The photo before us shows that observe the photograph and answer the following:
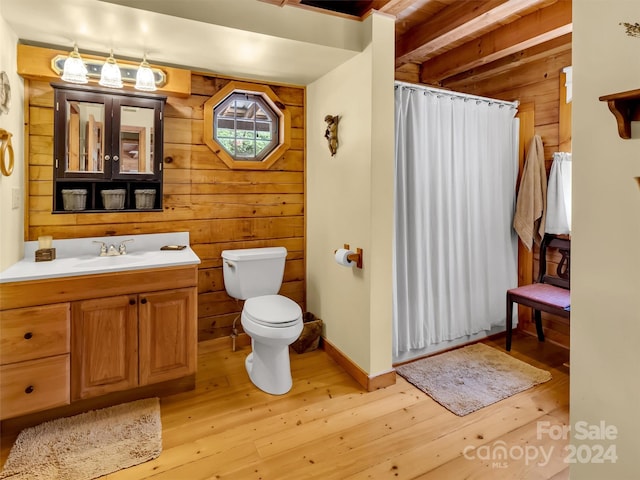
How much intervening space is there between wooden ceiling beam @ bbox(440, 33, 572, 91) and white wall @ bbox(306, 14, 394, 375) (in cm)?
143

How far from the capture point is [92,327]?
2008 mm

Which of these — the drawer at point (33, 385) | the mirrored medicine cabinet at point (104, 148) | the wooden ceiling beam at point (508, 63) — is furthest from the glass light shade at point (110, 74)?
the wooden ceiling beam at point (508, 63)

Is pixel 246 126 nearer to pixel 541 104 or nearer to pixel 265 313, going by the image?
pixel 265 313

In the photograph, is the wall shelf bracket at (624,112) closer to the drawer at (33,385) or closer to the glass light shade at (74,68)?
the glass light shade at (74,68)

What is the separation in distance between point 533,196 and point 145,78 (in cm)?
298

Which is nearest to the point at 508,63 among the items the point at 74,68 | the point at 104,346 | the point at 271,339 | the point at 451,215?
the point at 451,215

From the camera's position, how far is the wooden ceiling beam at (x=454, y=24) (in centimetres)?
217

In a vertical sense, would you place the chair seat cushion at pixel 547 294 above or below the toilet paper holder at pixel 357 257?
below

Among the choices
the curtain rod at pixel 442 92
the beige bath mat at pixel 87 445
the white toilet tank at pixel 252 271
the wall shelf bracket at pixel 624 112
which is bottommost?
the beige bath mat at pixel 87 445

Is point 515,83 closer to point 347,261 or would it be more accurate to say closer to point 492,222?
point 492,222

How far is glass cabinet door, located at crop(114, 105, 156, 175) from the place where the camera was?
2471mm

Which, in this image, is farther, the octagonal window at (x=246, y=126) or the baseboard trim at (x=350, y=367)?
the octagonal window at (x=246, y=126)

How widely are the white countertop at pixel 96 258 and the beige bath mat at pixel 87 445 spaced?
2.66 ft

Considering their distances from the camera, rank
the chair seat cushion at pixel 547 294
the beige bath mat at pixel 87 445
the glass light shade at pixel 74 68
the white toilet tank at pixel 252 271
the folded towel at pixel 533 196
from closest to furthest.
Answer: the beige bath mat at pixel 87 445 → the glass light shade at pixel 74 68 → the chair seat cushion at pixel 547 294 → the white toilet tank at pixel 252 271 → the folded towel at pixel 533 196
